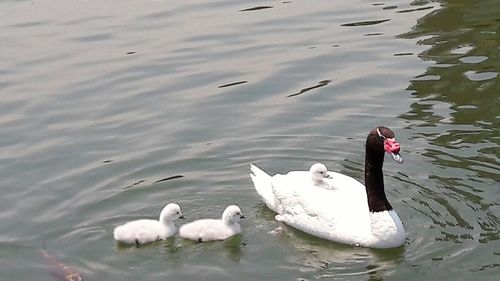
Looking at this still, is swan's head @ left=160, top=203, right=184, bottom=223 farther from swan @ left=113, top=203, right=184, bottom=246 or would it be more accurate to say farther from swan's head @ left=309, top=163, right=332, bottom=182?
swan's head @ left=309, top=163, right=332, bottom=182

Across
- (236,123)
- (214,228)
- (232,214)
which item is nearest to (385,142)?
(232,214)

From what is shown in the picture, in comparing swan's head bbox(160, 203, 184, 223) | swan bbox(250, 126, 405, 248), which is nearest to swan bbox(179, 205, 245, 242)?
A: swan's head bbox(160, 203, 184, 223)

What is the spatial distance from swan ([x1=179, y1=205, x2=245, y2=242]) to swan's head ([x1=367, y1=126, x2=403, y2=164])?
134 centimetres

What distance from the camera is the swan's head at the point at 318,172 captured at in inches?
384

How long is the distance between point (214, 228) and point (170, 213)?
0.42m

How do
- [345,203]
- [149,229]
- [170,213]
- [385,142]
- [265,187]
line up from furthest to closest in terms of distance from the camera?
[265,187], [345,203], [170,213], [149,229], [385,142]

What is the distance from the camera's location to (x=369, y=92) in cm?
1329

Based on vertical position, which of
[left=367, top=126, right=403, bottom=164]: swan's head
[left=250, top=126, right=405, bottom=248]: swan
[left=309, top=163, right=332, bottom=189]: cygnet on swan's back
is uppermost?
[left=367, top=126, right=403, bottom=164]: swan's head

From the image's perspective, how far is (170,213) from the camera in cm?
939

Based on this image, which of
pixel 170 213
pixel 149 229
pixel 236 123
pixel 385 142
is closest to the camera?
pixel 385 142

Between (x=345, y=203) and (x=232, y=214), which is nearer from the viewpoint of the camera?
(x=232, y=214)

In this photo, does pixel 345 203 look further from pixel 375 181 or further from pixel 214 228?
pixel 214 228

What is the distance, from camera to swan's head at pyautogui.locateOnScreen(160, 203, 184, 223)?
9.38 metres

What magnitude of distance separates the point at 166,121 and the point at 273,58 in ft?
9.19
